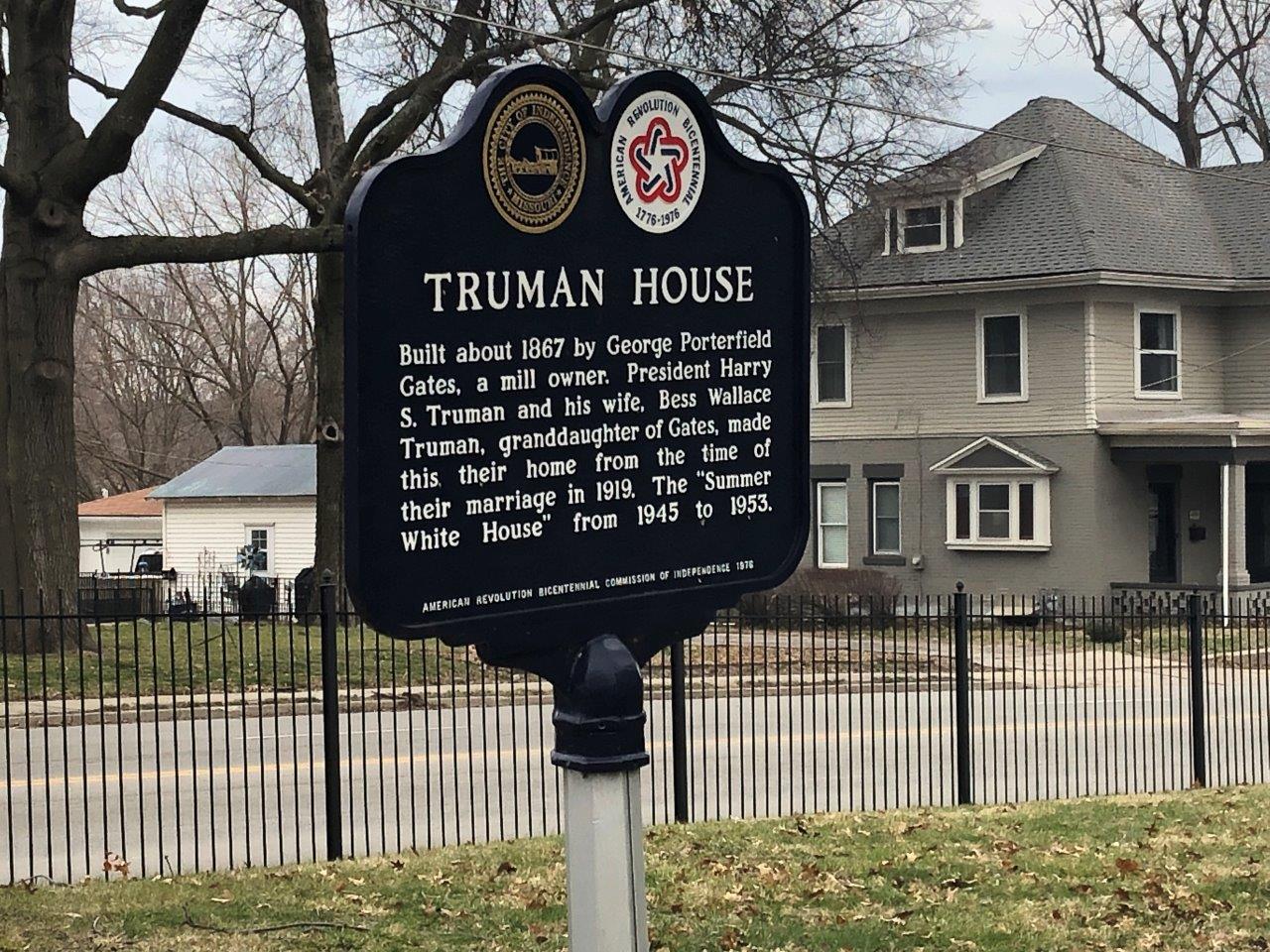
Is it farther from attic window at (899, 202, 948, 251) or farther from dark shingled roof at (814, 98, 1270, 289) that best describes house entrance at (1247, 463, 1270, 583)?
attic window at (899, 202, 948, 251)

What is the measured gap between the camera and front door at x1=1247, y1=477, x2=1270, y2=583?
37.6 metres

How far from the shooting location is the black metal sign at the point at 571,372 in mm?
4348

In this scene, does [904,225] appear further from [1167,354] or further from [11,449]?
[11,449]

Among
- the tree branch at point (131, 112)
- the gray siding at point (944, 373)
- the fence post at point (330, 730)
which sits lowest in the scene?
the fence post at point (330, 730)

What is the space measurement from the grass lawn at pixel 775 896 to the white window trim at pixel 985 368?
2548 centimetres

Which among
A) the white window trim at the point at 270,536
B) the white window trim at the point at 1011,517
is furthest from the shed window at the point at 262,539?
the white window trim at the point at 1011,517

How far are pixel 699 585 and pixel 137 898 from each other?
5.10 m

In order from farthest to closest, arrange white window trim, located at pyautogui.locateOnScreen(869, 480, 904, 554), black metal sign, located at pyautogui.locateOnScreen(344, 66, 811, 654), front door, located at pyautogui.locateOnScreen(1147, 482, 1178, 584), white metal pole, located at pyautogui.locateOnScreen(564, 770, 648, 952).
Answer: white window trim, located at pyautogui.locateOnScreen(869, 480, 904, 554)
front door, located at pyautogui.locateOnScreen(1147, 482, 1178, 584)
white metal pole, located at pyautogui.locateOnScreen(564, 770, 648, 952)
black metal sign, located at pyautogui.locateOnScreen(344, 66, 811, 654)

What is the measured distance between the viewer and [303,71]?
31266 millimetres

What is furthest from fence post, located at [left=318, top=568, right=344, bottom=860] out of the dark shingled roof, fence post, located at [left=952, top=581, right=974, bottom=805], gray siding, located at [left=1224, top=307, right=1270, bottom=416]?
gray siding, located at [left=1224, top=307, right=1270, bottom=416]

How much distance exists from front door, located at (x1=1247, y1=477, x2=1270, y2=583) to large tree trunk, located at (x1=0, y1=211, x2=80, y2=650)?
24.7 m

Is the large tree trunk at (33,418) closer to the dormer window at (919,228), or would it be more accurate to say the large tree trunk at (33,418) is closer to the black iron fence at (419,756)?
the black iron fence at (419,756)

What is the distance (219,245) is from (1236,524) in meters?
22.1

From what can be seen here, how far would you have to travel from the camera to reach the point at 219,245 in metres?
20.3
